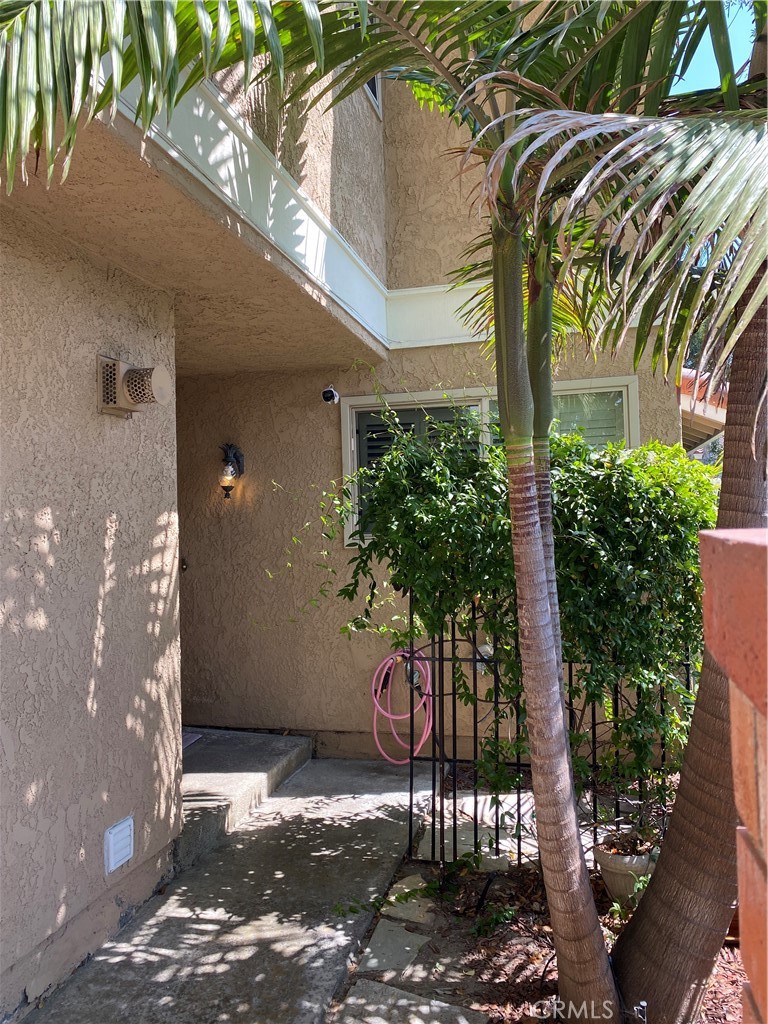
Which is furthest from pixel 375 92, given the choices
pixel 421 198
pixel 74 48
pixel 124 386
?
pixel 74 48

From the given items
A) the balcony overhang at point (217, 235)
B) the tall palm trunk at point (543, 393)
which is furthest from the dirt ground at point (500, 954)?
the balcony overhang at point (217, 235)

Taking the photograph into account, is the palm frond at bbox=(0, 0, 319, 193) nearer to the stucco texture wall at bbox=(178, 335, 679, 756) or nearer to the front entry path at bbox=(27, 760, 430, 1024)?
the front entry path at bbox=(27, 760, 430, 1024)

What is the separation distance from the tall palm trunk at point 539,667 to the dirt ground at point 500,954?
0.34 m

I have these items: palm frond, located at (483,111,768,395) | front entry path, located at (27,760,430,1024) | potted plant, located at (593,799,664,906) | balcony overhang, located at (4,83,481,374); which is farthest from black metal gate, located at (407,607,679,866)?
balcony overhang, located at (4,83,481,374)

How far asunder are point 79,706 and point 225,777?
2291 millimetres

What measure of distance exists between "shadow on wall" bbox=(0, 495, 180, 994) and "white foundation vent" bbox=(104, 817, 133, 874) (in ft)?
0.16

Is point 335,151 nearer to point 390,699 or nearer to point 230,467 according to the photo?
point 230,467

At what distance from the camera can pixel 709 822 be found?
277cm

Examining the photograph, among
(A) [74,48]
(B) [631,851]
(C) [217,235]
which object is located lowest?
(B) [631,851]

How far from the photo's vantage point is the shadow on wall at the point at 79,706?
3117 millimetres

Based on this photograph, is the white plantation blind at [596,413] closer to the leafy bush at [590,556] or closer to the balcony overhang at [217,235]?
the balcony overhang at [217,235]

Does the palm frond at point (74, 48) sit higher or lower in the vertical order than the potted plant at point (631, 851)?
higher

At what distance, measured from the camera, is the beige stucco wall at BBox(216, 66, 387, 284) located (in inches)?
166

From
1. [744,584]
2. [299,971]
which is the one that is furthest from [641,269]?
[299,971]
